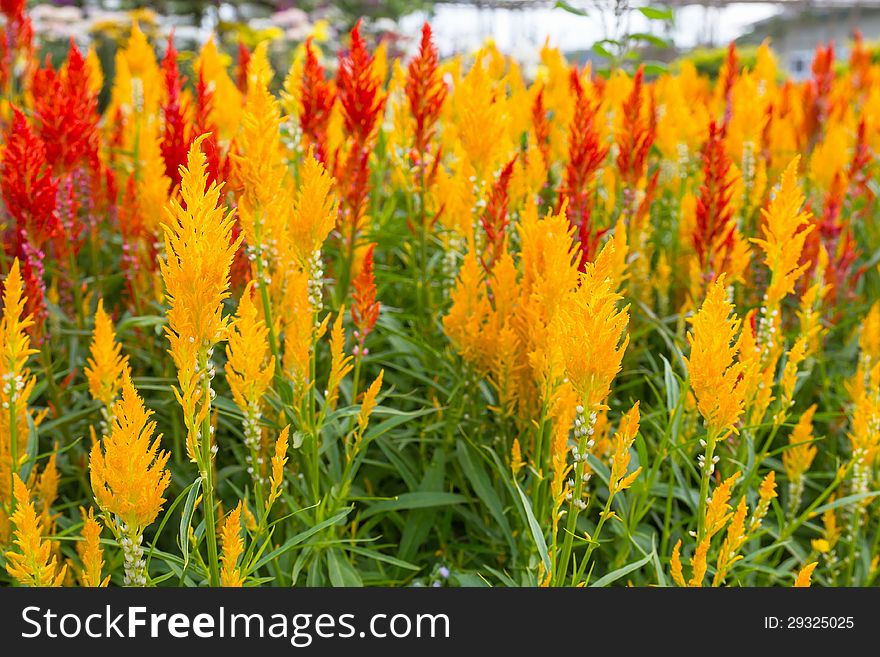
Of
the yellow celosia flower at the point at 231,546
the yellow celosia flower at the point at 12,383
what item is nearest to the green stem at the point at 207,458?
the yellow celosia flower at the point at 231,546

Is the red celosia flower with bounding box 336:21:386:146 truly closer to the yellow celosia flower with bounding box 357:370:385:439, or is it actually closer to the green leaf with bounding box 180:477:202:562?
the yellow celosia flower with bounding box 357:370:385:439

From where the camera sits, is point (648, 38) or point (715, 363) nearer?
point (715, 363)

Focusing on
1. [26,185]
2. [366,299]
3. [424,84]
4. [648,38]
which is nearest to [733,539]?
[366,299]

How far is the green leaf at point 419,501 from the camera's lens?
6.62ft

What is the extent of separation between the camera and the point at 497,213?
1.97m

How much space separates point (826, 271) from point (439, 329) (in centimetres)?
143

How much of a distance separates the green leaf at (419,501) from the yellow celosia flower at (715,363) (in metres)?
0.78

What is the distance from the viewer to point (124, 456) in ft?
4.00

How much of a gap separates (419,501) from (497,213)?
0.75 meters

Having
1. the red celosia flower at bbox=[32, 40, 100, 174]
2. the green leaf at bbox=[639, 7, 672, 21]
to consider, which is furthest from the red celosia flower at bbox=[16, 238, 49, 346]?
the green leaf at bbox=[639, 7, 672, 21]

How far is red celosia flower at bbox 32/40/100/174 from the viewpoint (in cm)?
217

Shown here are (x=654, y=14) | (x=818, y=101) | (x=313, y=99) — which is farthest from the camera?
(x=818, y=101)

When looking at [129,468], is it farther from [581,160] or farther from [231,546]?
[581,160]

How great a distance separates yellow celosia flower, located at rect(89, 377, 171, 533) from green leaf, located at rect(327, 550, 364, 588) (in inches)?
23.8
